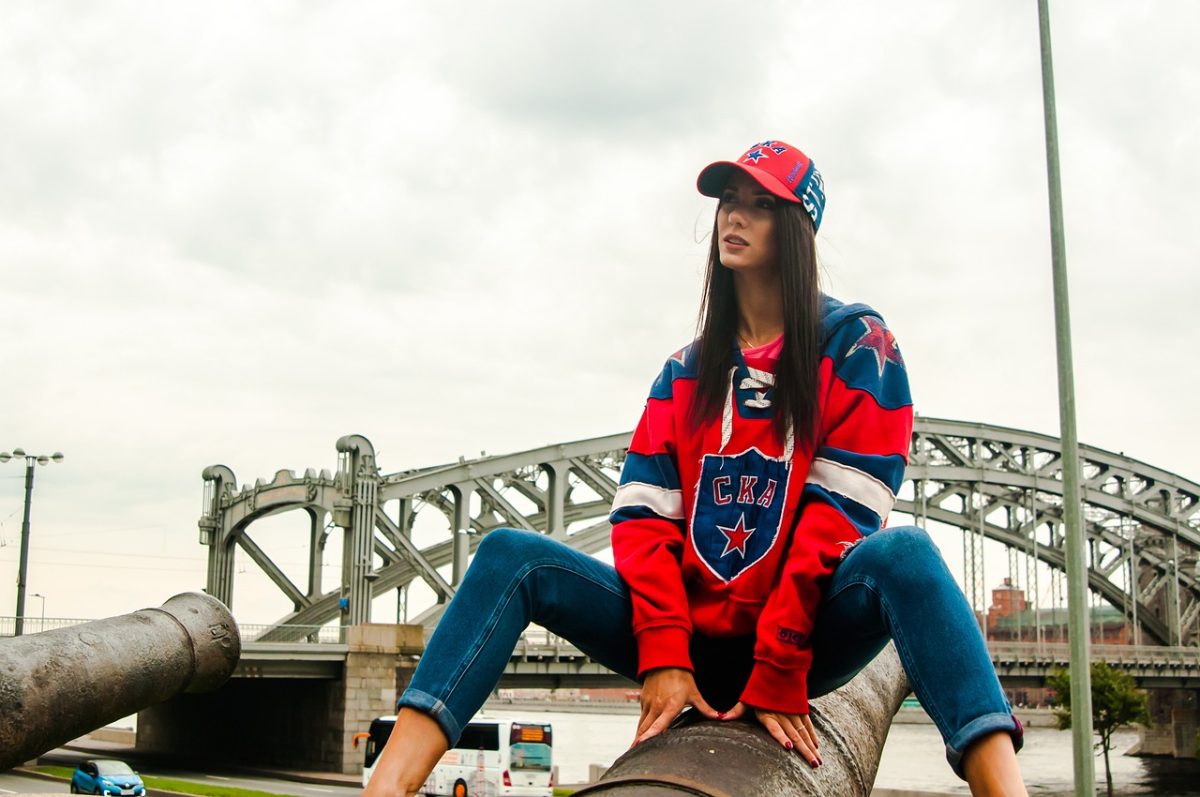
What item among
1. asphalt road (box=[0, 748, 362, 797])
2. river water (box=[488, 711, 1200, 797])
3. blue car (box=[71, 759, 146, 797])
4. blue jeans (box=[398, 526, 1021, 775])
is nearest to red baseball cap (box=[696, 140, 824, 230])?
blue jeans (box=[398, 526, 1021, 775])

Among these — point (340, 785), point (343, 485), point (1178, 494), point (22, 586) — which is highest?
point (1178, 494)

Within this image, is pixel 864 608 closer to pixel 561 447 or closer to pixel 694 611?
pixel 694 611

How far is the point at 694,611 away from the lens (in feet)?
8.64

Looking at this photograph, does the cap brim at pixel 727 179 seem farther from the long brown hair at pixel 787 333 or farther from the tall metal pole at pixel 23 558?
the tall metal pole at pixel 23 558

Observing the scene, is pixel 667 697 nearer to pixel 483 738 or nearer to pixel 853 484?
pixel 853 484

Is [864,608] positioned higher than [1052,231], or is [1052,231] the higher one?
[1052,231]

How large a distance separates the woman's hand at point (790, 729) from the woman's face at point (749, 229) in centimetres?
98

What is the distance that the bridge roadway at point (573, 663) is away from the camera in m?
31.7

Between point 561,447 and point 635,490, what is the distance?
37989mm

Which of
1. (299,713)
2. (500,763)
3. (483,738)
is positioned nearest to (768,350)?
(500,763)

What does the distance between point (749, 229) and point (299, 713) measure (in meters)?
34.3

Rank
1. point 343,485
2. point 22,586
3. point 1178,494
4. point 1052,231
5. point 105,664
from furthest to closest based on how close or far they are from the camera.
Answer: point 1178,494, point 343,485, point 22,586, point 1052,231, point 105,664

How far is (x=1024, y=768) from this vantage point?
47562 millimetres

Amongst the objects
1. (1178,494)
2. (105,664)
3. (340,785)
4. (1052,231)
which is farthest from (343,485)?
(1178,494)
